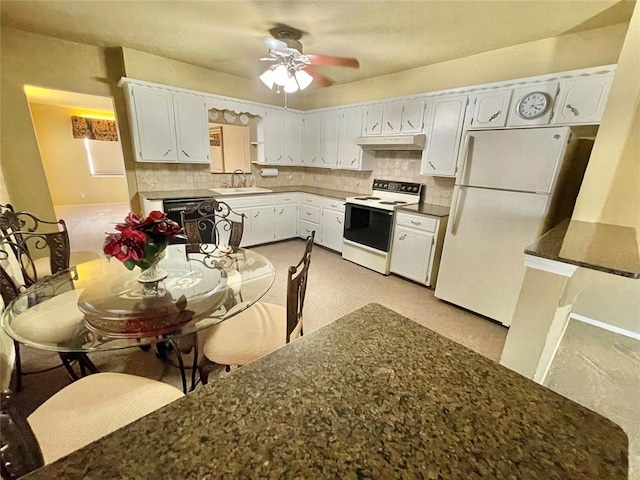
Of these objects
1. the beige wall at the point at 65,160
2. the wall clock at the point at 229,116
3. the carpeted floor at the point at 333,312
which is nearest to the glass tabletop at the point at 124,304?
the carpeted floor at the point at 333,312

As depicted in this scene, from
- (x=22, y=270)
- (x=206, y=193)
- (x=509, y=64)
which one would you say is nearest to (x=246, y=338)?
(x=22, y=270)

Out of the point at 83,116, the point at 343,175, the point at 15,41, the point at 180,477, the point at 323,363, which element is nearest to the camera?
the point at 180,477

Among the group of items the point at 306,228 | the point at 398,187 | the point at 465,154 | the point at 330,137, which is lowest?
the point at 306,228

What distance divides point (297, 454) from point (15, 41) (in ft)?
15.6

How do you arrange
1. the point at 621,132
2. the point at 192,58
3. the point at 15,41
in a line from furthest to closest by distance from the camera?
the point at 192,58 < the point at 15,41 < the point at 621,132

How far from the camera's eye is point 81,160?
6895mm

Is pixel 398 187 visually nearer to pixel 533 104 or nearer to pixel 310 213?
pixel 310 213

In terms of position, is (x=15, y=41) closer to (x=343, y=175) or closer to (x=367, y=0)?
(x=367, y=0)

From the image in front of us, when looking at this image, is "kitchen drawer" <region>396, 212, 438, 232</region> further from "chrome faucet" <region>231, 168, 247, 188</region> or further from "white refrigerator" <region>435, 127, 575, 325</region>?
"chrome faucet" <region>231, 168, 247, 188</region>

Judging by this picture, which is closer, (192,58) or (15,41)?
(15,41)

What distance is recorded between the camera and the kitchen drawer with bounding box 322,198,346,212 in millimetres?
4145

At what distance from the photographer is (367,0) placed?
82.0 inches

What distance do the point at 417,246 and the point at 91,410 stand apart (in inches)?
120

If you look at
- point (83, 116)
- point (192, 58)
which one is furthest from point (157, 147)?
point (83, 116)
